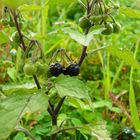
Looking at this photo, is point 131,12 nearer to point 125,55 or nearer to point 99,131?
point 125,55

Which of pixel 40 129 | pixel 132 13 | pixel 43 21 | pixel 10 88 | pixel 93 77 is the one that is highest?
pixel 132 13

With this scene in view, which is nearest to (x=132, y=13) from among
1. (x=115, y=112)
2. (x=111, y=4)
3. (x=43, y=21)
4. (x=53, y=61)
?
(x=111, y=4)

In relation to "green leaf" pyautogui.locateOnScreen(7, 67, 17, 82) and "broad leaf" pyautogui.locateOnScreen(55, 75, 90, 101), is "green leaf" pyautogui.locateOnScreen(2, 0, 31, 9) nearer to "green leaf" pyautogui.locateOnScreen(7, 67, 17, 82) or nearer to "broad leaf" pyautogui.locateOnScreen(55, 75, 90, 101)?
"broad leaf" pyautogui.locateOnScreen(55, 75, 90, 101)

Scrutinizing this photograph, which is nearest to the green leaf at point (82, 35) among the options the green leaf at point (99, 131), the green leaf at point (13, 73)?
the green leaf at point (99, 131)

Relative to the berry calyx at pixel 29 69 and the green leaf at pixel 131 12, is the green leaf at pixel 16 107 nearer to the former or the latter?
the berry calyx at pixel 29 69

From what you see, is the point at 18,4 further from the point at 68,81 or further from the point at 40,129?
the point at 40,129
